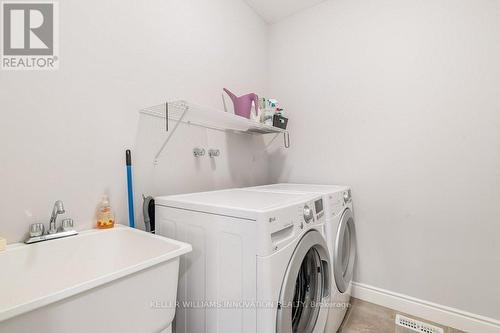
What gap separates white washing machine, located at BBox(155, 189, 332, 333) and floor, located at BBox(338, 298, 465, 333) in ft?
1.95

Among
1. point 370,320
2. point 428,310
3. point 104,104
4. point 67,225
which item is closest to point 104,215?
point 67,225

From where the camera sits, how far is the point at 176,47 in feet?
5.15

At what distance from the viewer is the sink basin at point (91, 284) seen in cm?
56

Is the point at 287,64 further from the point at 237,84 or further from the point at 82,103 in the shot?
the point at 82,103

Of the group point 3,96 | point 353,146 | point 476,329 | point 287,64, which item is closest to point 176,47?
point 3,96

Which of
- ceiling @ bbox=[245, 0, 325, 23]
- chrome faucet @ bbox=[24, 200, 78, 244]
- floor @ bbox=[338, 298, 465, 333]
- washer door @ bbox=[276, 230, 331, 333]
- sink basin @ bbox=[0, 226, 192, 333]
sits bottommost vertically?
floor @ bbox=[338, 298, 465, 333]

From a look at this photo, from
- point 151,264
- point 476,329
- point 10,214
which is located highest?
point 10,214

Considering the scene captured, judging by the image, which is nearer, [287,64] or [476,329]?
[476,329]

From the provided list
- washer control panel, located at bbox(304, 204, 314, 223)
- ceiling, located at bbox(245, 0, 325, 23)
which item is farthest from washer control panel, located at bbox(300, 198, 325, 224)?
ceiling, located at bbox(245, 0, 325, 23)

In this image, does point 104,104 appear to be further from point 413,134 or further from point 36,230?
point 413,134

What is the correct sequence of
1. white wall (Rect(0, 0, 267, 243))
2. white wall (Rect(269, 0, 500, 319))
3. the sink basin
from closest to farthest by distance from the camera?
the sink basin → white wall (Rect(0, 0, 267, 243)) → white wall (Rect(269, 0, 500, 319))

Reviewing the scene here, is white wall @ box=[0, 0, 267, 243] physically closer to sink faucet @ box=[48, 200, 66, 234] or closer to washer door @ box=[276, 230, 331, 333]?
sink faucet @ box=[48, 200, 66, 234]

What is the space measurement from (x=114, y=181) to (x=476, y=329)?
8.28ft

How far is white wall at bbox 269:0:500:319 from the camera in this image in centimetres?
153
